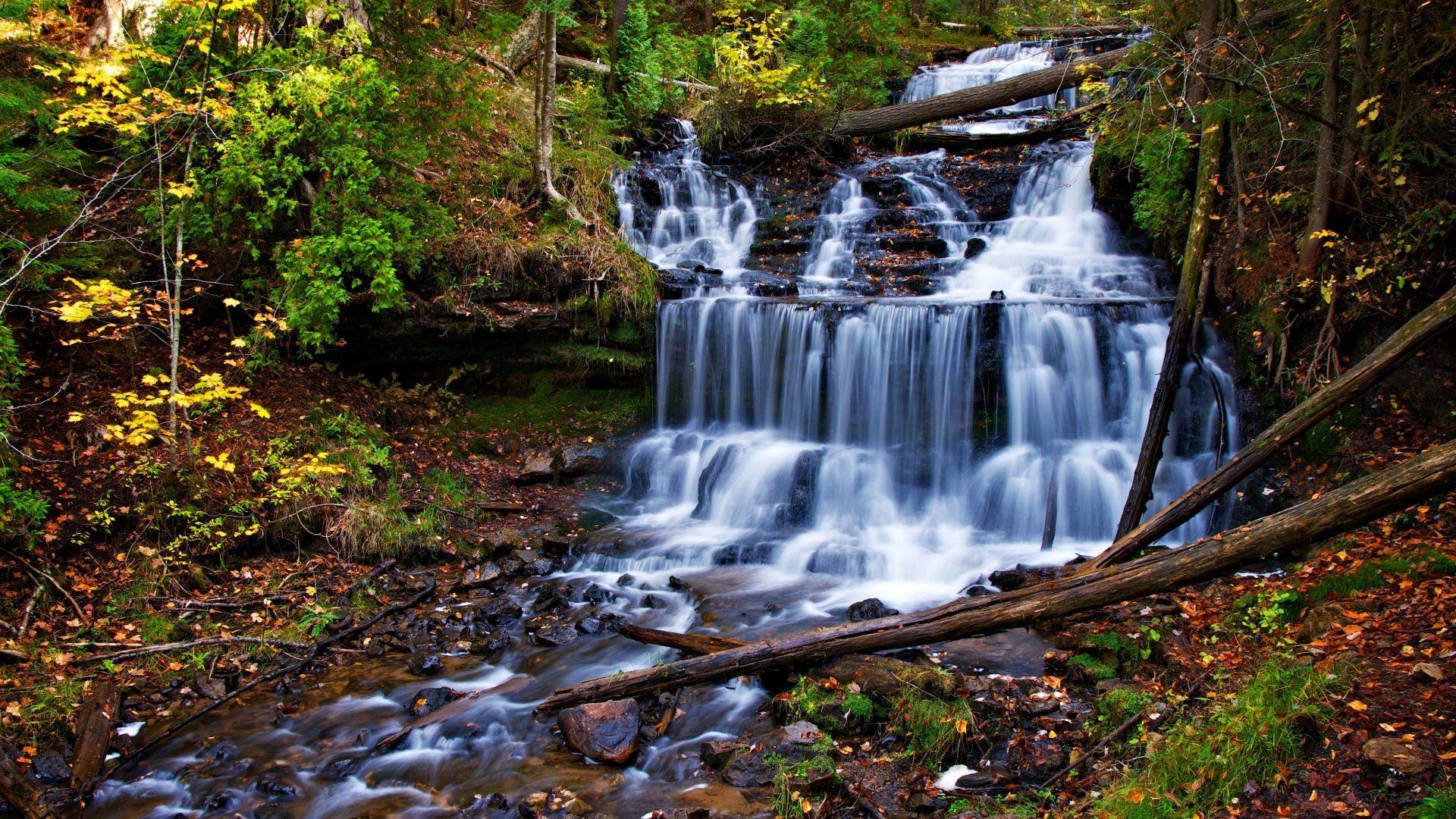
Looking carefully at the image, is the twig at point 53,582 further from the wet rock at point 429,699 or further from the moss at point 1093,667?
the moss at point 1093,667

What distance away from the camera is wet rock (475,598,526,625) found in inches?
279

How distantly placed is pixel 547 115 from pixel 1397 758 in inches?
426

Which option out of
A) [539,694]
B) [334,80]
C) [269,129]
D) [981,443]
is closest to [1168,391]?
[981,443]

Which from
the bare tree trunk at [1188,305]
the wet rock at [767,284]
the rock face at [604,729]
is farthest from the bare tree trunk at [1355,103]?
the rock face at [604,729]

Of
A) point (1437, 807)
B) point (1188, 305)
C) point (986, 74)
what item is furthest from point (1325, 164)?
point (986, 74)

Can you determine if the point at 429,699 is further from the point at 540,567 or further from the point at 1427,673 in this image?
the point at 1427,673

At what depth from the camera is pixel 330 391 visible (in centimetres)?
942

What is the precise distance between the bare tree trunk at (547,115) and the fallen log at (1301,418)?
26.5ft

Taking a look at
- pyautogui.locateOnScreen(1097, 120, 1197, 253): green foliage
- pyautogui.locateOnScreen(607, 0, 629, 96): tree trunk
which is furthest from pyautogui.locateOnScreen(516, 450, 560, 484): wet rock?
pyautogui.locateOnScreen(1097, 120, 1197, 253): green foliage

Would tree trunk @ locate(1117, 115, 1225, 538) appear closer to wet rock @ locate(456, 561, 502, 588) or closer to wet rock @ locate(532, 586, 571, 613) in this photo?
wet rock @ locate(532, 586, 571, 613)

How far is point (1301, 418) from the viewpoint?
5.99 m

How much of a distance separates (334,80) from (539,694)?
19.5 ft

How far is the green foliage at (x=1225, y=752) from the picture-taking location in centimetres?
358

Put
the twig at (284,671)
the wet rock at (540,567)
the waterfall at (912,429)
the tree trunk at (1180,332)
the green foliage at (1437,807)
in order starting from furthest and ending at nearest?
1. the waterfall at (912,429)
2. the wet rock at (540,567)
3. the tree trunk at (1180,332)
4. the twig at (284,671)
5. the green foliage at (1437,807)
